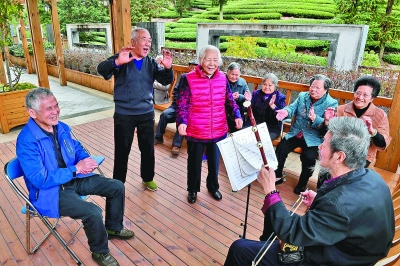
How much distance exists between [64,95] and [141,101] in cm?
520

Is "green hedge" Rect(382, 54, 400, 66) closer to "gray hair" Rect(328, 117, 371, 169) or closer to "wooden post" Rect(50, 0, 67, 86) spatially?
"wooden post" Rect(50, 0, 67, 86)

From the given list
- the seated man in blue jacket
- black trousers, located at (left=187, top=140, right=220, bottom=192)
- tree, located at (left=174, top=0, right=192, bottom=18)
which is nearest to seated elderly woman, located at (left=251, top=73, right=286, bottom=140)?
black trousers, located at (left=187, top=140, right=220, bottom=192)

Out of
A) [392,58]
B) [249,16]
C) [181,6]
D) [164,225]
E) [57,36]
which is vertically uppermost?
[181,6]

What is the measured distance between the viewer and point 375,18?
545 inches

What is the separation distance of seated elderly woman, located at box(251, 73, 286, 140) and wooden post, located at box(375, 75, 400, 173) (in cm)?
113

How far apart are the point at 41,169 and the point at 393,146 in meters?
3.45

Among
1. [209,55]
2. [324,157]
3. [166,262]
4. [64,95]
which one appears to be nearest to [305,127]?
[209,55]

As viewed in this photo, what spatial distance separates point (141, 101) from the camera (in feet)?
8.33

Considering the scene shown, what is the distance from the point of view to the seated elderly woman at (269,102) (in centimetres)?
314

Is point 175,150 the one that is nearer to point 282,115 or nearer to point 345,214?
point 282,115

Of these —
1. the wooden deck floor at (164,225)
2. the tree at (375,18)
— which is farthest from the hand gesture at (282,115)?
the tree at (375,18)

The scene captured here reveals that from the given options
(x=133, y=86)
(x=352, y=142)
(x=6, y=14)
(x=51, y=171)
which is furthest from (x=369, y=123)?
(x=6, y=14)

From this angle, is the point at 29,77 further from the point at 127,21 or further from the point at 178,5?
the point at 178,5

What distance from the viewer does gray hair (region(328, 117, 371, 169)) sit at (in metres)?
1.21
